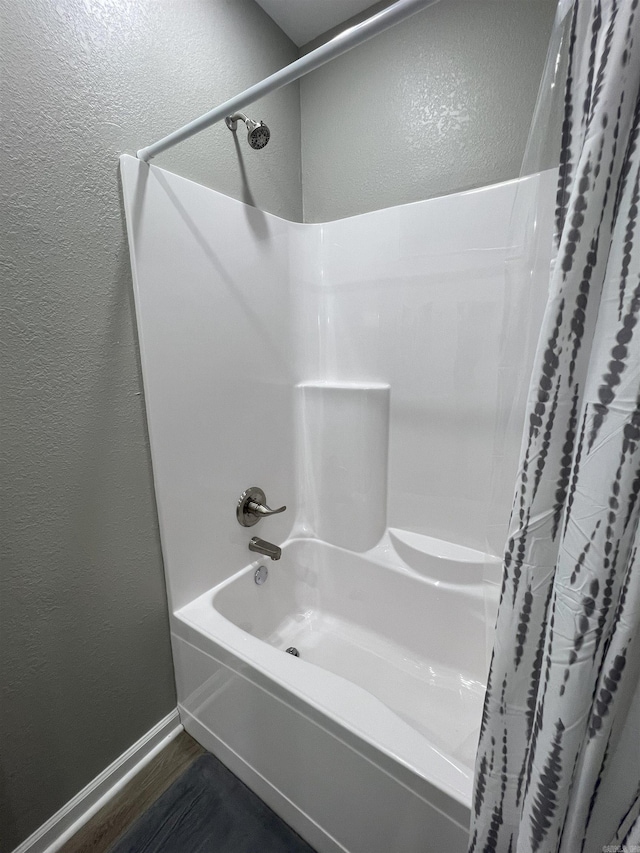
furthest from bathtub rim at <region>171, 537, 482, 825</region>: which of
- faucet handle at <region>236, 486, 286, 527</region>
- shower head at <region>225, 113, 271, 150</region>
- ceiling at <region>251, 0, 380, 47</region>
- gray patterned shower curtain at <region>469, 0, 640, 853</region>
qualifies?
ceiling at <region>251, 0, 380, 47</region>

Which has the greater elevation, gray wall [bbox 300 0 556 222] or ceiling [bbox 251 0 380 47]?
ceiling [bbox 251 0 380 47]

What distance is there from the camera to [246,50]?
1.36 meters

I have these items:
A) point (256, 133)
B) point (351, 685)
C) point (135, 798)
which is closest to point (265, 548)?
point (351, 685)

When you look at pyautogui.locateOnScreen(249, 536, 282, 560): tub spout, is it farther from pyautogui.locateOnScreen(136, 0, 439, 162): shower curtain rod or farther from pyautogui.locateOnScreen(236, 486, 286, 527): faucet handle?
pyautogui.locateOnScreen(136, 0, 439, 162): shower curtain rod

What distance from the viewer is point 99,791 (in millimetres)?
1141

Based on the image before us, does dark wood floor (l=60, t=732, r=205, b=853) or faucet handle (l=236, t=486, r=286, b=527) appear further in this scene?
faucet handle (l=236, t=486, r=286, b=527)

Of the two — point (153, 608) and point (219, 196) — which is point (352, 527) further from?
point (219, 196)

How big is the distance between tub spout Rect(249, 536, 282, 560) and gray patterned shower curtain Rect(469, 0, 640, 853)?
2.99ft

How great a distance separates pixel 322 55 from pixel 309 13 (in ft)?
3.61

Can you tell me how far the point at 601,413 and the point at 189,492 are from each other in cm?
115

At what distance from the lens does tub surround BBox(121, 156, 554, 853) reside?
0.96m

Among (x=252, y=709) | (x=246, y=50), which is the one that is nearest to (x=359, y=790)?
(x=252, y=709)

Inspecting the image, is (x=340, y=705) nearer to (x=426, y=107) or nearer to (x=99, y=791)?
(x=99, y=791)

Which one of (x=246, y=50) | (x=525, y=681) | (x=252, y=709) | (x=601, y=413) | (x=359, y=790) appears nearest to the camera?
(x=601, y=413)
